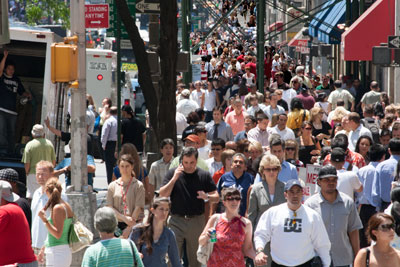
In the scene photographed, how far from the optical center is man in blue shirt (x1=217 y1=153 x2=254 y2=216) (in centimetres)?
1179

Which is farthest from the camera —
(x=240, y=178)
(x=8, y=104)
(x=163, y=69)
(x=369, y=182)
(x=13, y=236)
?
(x=8, y=104)

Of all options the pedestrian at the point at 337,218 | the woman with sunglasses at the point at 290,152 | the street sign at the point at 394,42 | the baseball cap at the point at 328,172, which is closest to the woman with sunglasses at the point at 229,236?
the pedestrian at the point at 337,218

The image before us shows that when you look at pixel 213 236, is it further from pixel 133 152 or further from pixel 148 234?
pixel 133 152

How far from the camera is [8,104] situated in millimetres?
18750

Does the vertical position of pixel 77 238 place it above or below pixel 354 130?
below

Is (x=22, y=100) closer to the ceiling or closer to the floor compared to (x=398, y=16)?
closer to the floor

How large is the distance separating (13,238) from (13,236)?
21mm

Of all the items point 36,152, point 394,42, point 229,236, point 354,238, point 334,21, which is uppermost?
point 334,21

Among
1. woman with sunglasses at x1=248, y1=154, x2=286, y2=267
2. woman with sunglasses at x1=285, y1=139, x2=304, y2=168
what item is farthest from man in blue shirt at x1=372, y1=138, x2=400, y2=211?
woman with sunglasses at x1=248, y1=154, x2=286, y2=267

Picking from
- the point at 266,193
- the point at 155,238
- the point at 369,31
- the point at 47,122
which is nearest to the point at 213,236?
the point at 155,238

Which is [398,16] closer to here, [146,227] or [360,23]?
[360,23]

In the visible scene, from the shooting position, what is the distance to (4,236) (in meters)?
9.41

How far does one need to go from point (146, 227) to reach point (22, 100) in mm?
10594

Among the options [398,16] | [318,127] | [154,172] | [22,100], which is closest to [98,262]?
[154,172]
